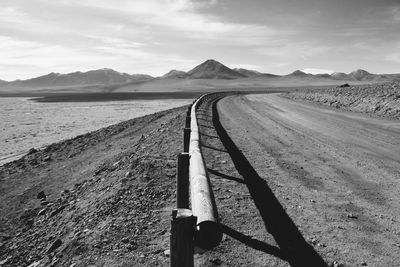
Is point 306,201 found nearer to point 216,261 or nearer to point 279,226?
point 279,226

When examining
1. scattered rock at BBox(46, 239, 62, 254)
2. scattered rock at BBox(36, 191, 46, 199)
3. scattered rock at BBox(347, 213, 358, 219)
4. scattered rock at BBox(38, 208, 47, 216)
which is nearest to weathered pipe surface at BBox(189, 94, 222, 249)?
scattered rock at BBox(347, 213, 358, 219)

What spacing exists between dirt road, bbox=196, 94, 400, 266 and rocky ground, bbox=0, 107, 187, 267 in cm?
94

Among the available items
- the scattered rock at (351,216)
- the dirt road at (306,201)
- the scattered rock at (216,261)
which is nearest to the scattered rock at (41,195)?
the dirt road at (306,201)

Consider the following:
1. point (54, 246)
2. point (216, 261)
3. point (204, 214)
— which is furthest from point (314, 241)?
point (54, 246)

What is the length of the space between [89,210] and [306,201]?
3.98 meters

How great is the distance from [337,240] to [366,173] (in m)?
3.41

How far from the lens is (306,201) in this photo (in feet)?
18.8

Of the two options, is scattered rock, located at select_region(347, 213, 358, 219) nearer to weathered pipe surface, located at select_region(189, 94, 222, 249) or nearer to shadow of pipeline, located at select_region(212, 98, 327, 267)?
shadow of pipeline, located at select_region(212, 98, 327, 267)

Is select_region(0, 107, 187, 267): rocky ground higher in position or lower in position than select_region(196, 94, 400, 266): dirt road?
lower

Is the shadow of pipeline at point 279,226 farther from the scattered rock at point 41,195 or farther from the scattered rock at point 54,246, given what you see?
the scattered rock at point 41,195

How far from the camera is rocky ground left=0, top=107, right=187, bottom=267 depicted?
4.69 m

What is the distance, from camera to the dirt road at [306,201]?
4113 mm

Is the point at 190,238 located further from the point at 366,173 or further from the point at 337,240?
the point at 366,173

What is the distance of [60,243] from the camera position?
568cm
